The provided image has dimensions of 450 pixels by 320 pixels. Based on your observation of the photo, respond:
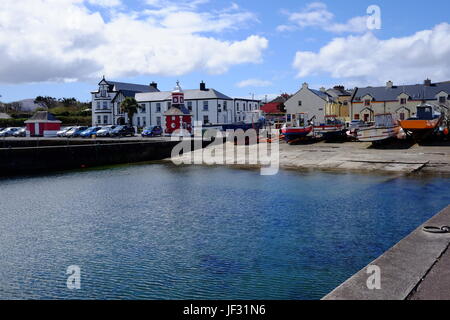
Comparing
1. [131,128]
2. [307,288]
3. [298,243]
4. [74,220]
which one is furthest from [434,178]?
[131,128]

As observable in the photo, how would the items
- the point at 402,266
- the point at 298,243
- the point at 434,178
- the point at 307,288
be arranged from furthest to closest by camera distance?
the point at 434,178 < the point at 298,243 < the point at 307,288 < the point at 402,266

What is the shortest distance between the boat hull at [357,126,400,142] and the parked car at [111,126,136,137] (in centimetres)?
3320

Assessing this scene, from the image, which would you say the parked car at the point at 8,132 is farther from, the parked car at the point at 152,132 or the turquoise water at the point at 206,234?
the turquoise water at the point at 206,234

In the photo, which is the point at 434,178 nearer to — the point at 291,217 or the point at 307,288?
Answer: the point at 291,217

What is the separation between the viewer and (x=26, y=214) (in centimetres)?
1775

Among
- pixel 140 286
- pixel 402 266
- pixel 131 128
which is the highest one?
pixel 131 128

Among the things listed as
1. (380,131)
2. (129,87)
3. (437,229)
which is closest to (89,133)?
(129,87)

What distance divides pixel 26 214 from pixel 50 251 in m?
6.22

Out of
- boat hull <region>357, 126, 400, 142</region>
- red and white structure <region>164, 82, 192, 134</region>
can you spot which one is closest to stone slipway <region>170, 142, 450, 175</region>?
boat hull <region>357, 126, 400, 142</region>

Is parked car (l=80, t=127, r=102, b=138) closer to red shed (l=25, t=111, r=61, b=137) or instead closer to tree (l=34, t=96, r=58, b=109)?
red shed (l=25, t=111, r=61, b=137)

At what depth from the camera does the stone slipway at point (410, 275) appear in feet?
21.2

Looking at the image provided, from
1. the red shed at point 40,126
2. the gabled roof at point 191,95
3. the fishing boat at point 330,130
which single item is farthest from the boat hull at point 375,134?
the red shed at point 40,126

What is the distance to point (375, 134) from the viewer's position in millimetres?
35438

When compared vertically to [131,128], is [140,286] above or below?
below
